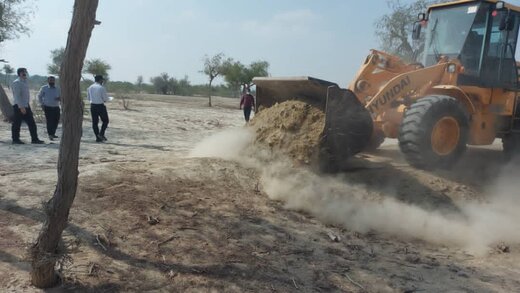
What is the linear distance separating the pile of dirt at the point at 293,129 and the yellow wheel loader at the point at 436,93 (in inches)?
6.8

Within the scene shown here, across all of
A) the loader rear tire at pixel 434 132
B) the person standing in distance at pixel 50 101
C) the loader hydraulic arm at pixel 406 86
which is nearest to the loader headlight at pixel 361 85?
the loader hydraulic arm at pixel 406 86

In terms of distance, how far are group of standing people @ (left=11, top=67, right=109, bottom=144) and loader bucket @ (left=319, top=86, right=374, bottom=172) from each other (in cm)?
617

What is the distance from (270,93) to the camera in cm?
809

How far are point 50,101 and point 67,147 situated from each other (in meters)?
7.59

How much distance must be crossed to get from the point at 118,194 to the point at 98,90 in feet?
18.9

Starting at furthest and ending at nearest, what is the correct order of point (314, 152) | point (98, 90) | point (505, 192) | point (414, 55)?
1. point (98, 90)
2. point (414, 55)
3. point (505, 192)
4. point (314, 152)

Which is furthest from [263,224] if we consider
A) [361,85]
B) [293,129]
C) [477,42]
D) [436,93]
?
[477,42]

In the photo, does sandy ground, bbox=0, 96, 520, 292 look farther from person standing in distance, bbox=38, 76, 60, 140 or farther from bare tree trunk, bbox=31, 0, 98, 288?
person standing in distance, bbox=38, 76, 60, 140

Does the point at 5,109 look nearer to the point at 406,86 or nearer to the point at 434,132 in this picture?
the point at 406,86

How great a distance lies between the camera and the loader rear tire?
6.89 meters

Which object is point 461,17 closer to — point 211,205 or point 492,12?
point 492,12

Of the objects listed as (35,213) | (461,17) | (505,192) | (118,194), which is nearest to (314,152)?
(118,194)

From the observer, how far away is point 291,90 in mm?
7512

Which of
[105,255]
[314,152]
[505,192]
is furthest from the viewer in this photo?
[505,192]
